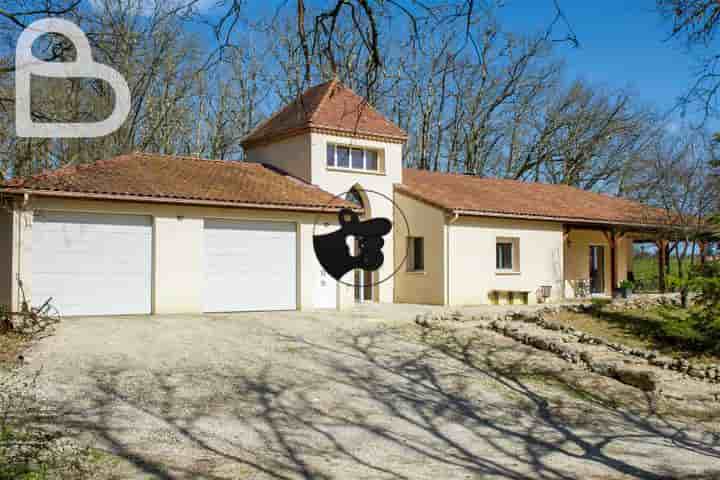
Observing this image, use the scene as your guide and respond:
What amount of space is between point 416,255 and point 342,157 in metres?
4.03

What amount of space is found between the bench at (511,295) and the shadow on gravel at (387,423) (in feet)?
32.3

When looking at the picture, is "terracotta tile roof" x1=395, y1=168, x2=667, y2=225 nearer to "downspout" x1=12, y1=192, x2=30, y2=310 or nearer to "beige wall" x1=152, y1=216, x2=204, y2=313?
"beige wall" x1=152, y1=216, x2=204, y2=313

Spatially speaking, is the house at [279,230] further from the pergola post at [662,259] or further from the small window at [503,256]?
the pergola post at [662,259]

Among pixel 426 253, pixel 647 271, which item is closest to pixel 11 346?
pixel 426 253

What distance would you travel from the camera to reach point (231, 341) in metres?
14.9

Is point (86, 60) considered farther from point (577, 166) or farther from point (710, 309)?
point (577, 166)

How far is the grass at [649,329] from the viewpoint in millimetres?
16562

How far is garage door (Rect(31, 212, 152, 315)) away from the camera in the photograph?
1711 centimetres

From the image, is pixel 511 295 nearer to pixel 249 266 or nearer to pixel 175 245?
pixel 249 266

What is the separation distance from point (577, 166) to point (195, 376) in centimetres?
3231

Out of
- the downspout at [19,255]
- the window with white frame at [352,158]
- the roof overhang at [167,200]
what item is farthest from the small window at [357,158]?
the downspout at [19,255]

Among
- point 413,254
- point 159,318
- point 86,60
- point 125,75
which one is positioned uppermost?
point 125,75

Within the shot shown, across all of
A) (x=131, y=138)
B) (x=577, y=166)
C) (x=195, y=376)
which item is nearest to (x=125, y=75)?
(x=131, y=138)

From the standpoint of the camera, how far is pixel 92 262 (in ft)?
57.4
